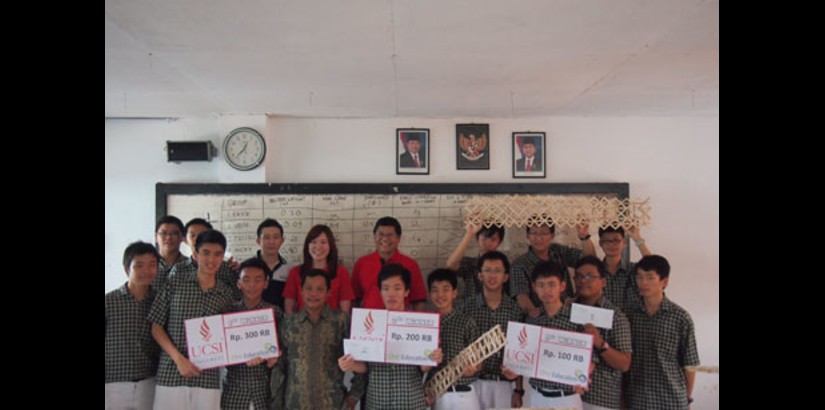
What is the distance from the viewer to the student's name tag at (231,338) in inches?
102

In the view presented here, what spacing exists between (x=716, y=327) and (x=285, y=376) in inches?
132

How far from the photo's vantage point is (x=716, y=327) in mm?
4156

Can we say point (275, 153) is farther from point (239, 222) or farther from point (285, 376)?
point (285, 376)

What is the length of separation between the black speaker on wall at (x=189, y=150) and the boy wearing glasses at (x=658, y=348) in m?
3.04

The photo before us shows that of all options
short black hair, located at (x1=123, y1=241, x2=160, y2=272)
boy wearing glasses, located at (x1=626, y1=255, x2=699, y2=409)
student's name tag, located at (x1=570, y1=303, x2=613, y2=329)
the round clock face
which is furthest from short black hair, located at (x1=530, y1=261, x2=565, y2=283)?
the round clock face

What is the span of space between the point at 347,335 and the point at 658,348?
5.47ft

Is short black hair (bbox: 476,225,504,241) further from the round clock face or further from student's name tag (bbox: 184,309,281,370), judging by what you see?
the round clock face

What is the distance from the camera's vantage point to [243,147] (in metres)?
3.96

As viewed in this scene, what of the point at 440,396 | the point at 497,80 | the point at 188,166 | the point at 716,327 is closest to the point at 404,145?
the point at 497,80

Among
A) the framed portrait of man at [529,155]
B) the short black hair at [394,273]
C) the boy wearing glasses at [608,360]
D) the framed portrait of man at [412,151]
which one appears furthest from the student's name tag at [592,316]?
the framed portrait of man at [412,151]

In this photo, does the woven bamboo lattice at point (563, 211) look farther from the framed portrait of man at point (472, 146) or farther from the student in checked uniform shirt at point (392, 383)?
the student in checked uniform shirt at point (392, 383)

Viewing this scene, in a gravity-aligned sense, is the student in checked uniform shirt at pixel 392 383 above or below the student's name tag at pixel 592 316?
below

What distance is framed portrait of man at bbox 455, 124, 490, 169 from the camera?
4074 millimetres

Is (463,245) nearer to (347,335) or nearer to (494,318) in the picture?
(494,318)
